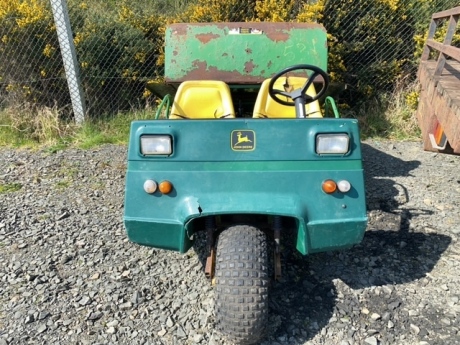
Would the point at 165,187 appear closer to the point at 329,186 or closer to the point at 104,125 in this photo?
the point at 329,186

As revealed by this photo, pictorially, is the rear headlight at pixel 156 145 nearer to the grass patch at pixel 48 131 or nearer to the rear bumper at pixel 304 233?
the rear bumper at pixel 304 233

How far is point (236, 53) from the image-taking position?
4254mm

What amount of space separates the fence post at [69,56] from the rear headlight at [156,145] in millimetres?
3565

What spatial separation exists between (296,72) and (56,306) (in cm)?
284

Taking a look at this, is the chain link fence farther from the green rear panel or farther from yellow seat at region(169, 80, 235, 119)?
yellow seat at region(169, 80, 235, 119)

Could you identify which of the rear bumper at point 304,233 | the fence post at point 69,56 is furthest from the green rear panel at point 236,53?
the rear bumper at point 304,233

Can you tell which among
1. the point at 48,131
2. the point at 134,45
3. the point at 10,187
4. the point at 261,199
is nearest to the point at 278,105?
the point at 261,199

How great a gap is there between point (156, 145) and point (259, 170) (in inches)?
23.3

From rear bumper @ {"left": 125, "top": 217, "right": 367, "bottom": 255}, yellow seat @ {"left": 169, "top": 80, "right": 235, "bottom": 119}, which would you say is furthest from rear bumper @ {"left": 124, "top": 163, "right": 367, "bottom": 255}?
yellow seat @ {"left": 169, "top": 80, "right": 235, "bottom": 119}

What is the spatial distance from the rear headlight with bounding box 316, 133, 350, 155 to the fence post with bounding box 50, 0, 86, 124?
4.07 metres

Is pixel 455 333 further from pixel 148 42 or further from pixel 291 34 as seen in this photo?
pixel 148 42

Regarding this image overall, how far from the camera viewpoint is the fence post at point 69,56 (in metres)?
5.27

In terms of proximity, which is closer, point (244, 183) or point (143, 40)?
point (244, 183)

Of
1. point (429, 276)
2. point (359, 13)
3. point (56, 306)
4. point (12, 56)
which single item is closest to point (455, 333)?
point (429, 276)
